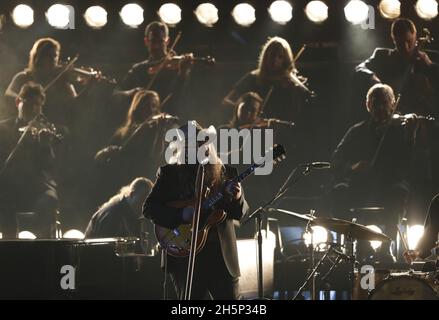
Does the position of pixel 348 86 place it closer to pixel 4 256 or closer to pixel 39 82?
pixel 39 82

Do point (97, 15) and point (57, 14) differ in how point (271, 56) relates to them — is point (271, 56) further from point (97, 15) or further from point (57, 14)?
point (57, 14)

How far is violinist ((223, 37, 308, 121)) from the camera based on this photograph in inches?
464

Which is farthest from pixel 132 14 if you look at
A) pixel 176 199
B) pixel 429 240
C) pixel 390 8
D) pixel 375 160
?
pixel 429 240

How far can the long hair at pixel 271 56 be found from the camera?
38.6 ft

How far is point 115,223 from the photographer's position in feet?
34.6

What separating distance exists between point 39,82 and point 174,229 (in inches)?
244

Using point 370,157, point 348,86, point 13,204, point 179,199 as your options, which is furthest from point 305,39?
point 179,199

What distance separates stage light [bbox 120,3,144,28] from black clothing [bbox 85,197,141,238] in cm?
266

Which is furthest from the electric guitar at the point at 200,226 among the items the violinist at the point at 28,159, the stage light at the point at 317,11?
the violinist at the point at 28,159

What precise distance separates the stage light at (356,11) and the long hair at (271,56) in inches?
37.1

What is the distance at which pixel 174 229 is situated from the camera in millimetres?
6723

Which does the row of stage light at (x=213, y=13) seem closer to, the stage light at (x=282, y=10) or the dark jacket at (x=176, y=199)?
the stage light at (x=282, y=10)

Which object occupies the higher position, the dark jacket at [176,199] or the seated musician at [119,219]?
the seated musician at [119,219]

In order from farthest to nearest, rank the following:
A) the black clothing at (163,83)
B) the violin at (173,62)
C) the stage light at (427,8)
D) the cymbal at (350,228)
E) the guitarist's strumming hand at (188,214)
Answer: the black clothing at (163,83) < the violin at (173,62) < the stage light at (427,8) < the cymbal at (350,228) < the guitarist's strumming hand at (188,214)
